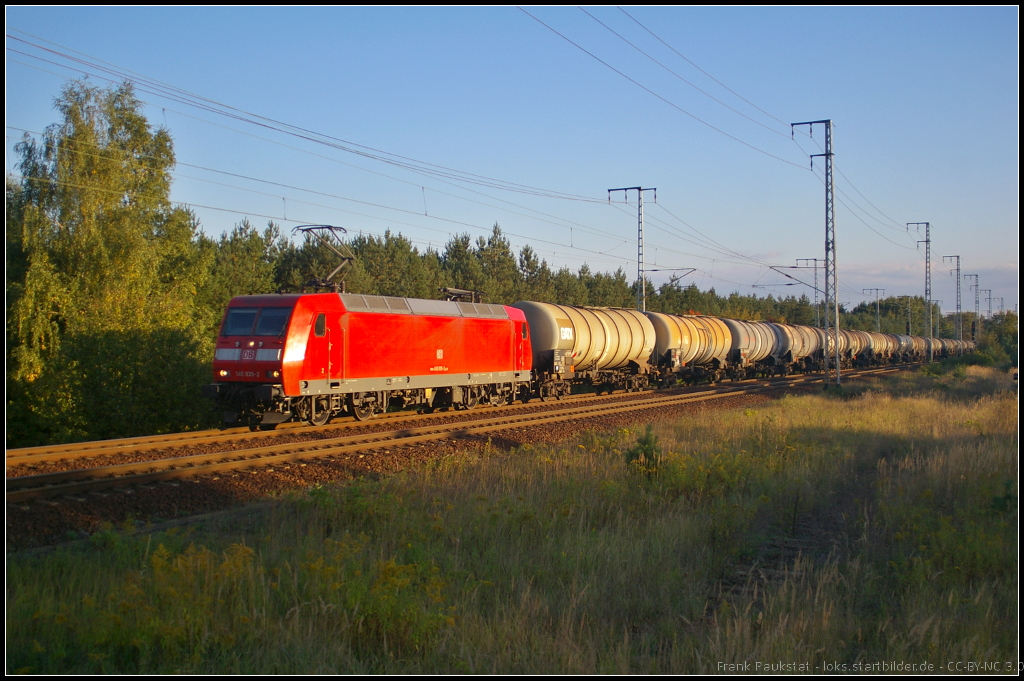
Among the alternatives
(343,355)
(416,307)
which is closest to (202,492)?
(343,355)

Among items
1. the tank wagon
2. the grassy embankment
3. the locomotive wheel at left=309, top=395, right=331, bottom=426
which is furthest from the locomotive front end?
the tank wagon

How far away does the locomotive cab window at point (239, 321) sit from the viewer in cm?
1558

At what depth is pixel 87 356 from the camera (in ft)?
68.6

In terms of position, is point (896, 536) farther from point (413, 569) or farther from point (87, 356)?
point (87, 356)

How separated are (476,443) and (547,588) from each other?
8.71 metres

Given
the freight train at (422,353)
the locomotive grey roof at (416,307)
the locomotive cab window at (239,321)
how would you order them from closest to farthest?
the freight train at (422,353), the locomotive cab window at (239,321), the locomotive grey roof at (416,307)

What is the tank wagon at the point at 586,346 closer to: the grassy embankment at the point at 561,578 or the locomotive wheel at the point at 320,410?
the locomotive wheel at the point at 320,410

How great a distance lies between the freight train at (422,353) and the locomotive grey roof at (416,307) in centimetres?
4

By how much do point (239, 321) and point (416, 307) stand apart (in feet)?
16.2

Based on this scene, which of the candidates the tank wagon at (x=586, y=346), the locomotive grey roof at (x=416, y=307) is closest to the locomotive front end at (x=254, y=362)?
the locomotive grey roof at (x=416, y=307)

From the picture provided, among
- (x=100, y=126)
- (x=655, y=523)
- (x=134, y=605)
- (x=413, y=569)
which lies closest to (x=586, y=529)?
(x=655, y=523)

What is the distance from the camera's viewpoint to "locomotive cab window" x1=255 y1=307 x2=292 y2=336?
15.2 m

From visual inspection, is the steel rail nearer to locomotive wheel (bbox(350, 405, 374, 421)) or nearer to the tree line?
locomotive wheel (bbox(350, 405, 374, 421))

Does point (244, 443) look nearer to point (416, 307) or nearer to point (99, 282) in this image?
point (416, 307)
